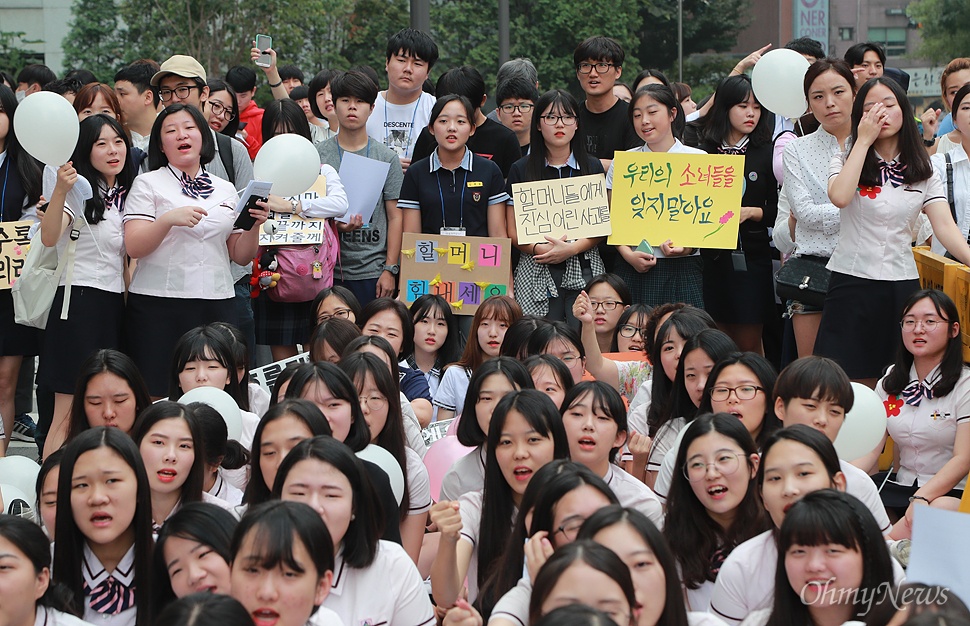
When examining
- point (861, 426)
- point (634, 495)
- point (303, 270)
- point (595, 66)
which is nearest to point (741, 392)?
point (861, 426)

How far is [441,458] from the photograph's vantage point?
525 cm

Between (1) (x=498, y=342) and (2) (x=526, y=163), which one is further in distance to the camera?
(2) (x=526, y=163)

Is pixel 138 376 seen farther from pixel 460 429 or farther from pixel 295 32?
pixel 295 32

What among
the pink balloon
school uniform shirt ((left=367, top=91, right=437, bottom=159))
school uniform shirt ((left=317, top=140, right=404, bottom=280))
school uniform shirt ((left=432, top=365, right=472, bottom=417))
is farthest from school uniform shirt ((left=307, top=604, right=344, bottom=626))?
school uniform shirt ((left=367, top=91, right=437, bottom=159))

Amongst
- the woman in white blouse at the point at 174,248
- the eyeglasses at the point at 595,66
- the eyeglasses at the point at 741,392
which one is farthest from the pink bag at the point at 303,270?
the eyeglasses at the point at 741,392

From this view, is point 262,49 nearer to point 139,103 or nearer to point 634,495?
point 139,103

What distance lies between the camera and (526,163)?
7.20 meters

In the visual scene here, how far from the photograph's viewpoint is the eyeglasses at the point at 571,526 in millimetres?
3537

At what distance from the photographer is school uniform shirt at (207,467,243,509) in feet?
15.4

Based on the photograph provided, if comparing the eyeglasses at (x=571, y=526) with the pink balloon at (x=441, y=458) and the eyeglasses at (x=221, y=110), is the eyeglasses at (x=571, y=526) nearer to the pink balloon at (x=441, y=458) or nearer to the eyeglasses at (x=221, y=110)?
the pink balloon at (x=441, y=458)

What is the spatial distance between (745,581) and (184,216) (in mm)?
3288

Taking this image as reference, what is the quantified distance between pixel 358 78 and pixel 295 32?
48.5 feet

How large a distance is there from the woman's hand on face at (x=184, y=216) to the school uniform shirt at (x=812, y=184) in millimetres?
3045

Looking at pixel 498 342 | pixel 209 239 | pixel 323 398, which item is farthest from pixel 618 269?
pixel 323 398
